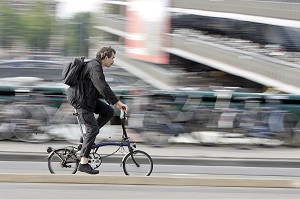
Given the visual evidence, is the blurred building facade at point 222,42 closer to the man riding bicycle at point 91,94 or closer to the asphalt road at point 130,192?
the man riding bicycle at point 91,94

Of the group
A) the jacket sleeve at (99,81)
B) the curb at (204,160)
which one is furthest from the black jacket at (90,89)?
the curb at (204,160)

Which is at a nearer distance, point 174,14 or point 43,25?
point 43,25

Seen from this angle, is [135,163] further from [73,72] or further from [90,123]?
[73,72]

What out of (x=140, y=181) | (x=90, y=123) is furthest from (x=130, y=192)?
(x=90, y=123)

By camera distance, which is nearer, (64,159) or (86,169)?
(86,169)

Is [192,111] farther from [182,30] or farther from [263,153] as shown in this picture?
[182,30]

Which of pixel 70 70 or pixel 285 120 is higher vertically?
pixel 70 70

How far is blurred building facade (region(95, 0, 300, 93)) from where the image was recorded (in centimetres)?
1869

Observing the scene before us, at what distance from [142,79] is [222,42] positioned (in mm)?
11799

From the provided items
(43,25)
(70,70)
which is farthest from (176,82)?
(70,70)

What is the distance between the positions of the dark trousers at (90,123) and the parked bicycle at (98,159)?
151mm

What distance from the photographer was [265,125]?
13.7 m

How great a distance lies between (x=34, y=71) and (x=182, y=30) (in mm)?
10368

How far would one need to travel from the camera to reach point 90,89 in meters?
8.72
